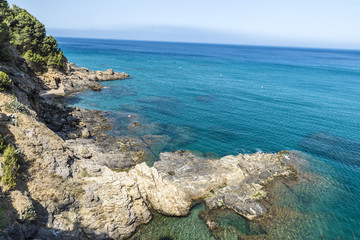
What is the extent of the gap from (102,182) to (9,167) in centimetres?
825

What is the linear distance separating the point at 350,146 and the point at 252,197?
29.5 m

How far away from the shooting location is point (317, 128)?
49375 millimetres

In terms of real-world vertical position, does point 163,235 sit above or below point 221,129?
below

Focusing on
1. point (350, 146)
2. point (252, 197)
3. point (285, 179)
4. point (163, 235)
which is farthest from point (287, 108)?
point (163, 235)

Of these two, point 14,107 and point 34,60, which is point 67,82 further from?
point 14,107

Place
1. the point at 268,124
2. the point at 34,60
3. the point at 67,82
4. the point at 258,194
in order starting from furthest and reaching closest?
the point at 67,82 → the point at 34,60 → the point at 268,124 → the point at 258,194

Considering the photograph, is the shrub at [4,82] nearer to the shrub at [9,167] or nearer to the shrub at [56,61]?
the shrub at [9,167]

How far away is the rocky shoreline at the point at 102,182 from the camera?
711 inches

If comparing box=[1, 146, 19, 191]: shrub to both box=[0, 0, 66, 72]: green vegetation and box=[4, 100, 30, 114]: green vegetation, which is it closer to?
box=[4, 100, 30, 114]: green vegetation

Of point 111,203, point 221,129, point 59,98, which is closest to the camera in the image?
point 111,203

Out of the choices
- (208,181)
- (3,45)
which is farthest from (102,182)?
(3,45)

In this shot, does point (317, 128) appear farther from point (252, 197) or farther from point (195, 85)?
point (195, 85)

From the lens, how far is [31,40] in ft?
221

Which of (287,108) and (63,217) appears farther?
(287,108)
